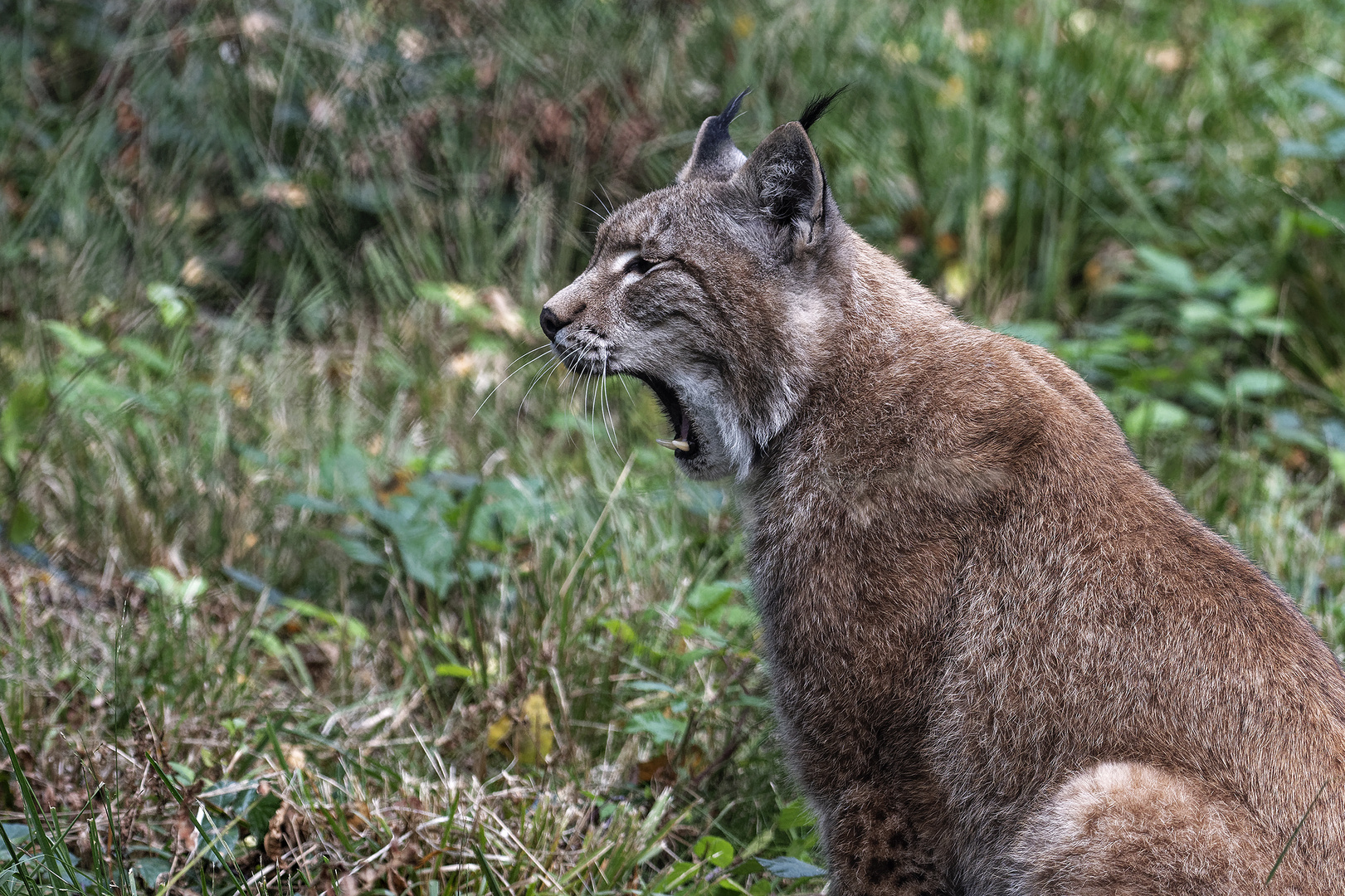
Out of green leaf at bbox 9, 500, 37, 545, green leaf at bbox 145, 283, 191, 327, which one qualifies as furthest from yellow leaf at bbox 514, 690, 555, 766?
green leaf at bbox 145, 283, 191, 327

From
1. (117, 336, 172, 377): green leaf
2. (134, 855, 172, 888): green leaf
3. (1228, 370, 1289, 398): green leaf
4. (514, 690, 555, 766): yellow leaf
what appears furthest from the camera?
(1228, 370, 1289, 398): green leaf

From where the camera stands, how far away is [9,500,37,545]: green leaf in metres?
4.59

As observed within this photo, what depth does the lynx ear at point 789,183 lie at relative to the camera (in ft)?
11.0

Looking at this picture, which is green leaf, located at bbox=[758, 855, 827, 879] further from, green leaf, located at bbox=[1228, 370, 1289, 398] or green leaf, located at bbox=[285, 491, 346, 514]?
green leaf, located at bbox=[1228, 370, 1289, 398]

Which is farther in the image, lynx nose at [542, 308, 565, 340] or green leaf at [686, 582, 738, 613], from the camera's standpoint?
green leaf at [686, 582, 738, 613]

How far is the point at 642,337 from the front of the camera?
3537 millimetres

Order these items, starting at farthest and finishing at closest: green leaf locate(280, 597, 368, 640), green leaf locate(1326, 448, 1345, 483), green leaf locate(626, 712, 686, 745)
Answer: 1. green leaf locate(1326, 448, 1345, 483)
2. green leaf locate(280, 597, 368, 640)
3. green leaf locate(626, 712, 686, 745)

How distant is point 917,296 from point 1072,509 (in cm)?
85

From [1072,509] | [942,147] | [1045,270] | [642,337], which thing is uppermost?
[642,337]

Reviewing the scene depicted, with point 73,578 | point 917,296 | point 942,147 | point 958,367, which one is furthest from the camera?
point 942,147

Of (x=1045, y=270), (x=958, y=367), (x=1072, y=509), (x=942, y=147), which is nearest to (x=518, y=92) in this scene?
(x=942, y=147)

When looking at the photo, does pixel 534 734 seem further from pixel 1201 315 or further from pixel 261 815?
pixel 1201 315

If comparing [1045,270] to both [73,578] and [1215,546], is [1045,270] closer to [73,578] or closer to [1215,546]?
[1215,546]

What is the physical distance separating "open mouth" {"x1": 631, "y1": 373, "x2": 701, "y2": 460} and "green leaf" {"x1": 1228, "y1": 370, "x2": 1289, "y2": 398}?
132 inches
